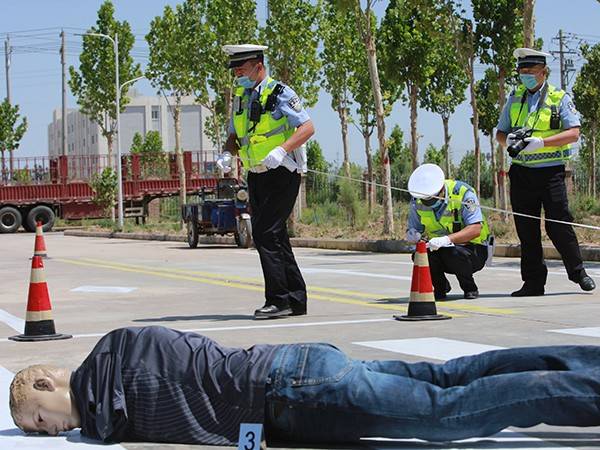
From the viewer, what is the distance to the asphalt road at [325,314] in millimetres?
7012

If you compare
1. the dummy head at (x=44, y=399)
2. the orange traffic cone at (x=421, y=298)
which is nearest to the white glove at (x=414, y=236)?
the orange traffic cone at (x=421, y=298)

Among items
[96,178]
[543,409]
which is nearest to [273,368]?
[543,409]

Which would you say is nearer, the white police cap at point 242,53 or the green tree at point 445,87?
the white police cap at point 242,53

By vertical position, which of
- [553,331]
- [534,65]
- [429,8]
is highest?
[429,8]

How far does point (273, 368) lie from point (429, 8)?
846 inches

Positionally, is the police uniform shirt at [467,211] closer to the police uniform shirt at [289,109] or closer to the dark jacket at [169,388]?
the police uniform shirt at [289,109]

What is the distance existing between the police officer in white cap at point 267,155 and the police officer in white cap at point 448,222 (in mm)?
1340

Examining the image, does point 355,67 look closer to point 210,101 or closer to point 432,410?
point 210,101

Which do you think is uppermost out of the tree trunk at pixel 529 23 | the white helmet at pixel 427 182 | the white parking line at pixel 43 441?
the tree trunk at pixel 529 23

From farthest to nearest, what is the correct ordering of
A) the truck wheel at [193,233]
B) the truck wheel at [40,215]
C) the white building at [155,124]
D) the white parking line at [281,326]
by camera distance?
the white building at [155,124], the truck wheel at [40,215], the truck wheel at [193,233], the white parking line at [281,326]

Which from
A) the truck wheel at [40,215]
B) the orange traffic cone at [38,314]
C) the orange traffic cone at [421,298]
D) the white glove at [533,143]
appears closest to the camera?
the orange traffic cone at [38,314]

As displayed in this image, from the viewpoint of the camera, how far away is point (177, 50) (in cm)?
3828

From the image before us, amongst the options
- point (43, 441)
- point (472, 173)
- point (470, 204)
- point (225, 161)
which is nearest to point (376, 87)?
point (470, 204)

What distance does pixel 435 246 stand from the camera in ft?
33.4
